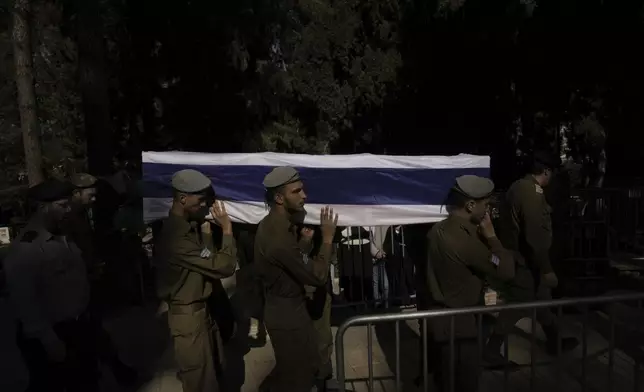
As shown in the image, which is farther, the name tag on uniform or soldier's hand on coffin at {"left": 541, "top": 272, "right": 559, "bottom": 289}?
soldier's hand on coffin at {"left": 541, "top": 272, "right": 559, "bottom": 289}

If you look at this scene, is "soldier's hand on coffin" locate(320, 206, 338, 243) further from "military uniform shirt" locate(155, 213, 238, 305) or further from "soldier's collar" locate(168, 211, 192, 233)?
"soldier's collar" locate(168, 211, 192, 233)

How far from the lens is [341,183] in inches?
215

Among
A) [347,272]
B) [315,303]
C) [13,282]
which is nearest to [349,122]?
[347,272]

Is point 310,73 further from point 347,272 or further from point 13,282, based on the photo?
point 13,282

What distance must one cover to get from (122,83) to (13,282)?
12.6 meters

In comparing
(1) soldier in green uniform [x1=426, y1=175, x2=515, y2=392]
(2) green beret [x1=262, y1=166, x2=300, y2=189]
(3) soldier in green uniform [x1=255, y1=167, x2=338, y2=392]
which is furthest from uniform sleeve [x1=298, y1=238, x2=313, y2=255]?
(1) soldier in green uniform [x1=426, y1=175, x2=515, y2=392]

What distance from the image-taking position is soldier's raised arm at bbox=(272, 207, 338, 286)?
12.5ft

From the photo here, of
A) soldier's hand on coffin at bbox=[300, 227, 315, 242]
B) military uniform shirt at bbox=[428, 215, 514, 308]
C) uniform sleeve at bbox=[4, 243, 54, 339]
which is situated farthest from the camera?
soldier's hand on coffin at bbox=[300, 227, 315, 242]

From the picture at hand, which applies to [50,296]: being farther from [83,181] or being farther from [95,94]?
[95,94]

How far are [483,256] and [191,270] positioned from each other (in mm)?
1852

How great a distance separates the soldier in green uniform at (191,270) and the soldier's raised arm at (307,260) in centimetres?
34

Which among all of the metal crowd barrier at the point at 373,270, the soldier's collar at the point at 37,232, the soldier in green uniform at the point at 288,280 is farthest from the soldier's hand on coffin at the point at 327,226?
the metal crowd barrier at the point at 373,270

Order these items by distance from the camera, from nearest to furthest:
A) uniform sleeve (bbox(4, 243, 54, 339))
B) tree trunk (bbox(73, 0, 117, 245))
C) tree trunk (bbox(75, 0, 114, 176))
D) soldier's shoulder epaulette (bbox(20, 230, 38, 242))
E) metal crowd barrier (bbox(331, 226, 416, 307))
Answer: uniform sleeve (bbox(4, 243, 54, 339))
soldier's shoulder epaulette (bbox(20, 230, 38, 242))
metal crowd barrier (bbox(331, 226, 416, 307))
tree trunk (bbox(73, 0, 117, 245))
tree trunk (bbox(75, 0, 114, 176))

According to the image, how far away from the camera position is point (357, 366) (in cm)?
541
